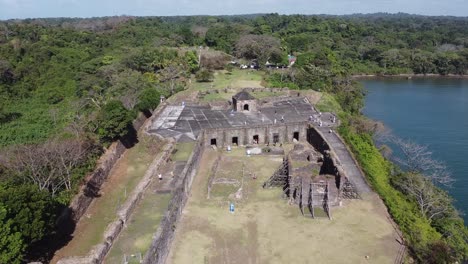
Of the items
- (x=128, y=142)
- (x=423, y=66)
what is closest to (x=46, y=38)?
(x=128, y=142)

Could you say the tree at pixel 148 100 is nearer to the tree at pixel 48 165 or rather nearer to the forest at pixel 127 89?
the forest at pixel 127 89

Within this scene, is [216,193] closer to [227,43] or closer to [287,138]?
[287,138]

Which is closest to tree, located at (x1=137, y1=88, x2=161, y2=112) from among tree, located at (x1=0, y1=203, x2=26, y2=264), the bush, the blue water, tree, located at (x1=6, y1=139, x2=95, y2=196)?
tree, located at (x1=6, y1=139, x2=95, y2=196)

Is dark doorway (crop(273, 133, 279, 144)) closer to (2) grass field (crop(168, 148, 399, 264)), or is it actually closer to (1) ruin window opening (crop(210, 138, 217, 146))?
(1) ruin window opening (crop(210, 138, 217, 146))

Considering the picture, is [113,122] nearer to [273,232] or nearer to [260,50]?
[273,232]

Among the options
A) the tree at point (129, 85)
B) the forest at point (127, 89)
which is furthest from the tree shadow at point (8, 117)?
the tree at point (129, 85)

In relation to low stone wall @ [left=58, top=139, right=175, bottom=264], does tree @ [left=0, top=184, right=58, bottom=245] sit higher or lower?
higher

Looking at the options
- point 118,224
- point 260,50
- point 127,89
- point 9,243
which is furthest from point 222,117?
point 260,50
